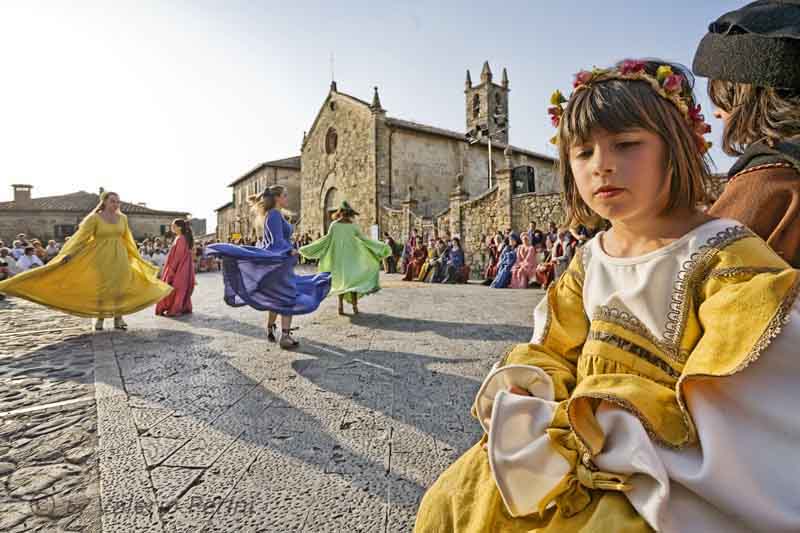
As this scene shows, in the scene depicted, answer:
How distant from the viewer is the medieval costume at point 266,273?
17.3ft

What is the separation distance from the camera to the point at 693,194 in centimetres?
119

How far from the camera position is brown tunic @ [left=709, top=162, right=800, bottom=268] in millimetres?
1068

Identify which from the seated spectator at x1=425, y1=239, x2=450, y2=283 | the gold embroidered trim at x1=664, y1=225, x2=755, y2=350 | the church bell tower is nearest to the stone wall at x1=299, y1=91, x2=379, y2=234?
the seated spectator at x1=425, y1=239, x2=450, y2=283

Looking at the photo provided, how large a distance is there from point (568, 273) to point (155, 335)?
6.50m

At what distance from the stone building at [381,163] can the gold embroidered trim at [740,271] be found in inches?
881

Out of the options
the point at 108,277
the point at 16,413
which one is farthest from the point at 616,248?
the point at 108,277

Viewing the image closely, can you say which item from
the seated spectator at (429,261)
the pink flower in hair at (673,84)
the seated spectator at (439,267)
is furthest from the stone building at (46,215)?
the pink flower in hair at (673,84)

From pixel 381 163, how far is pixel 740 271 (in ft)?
80.8

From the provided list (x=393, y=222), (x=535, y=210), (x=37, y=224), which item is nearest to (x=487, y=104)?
(x=393, y=222)

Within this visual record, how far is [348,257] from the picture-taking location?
7.91 meters

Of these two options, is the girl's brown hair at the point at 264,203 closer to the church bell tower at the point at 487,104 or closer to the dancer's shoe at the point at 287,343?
the dancer's shoe at the point at 287,343

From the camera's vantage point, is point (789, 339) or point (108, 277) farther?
point (108, 277)

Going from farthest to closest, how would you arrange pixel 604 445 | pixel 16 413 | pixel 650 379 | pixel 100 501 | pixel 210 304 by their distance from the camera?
1. pixel 210 304
2. pixel 16 413
3. pixel 100 501
4. pixel 650 379
5. pixel 604 445

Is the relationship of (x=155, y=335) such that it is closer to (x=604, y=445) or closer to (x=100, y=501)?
(x=100, y=501)
